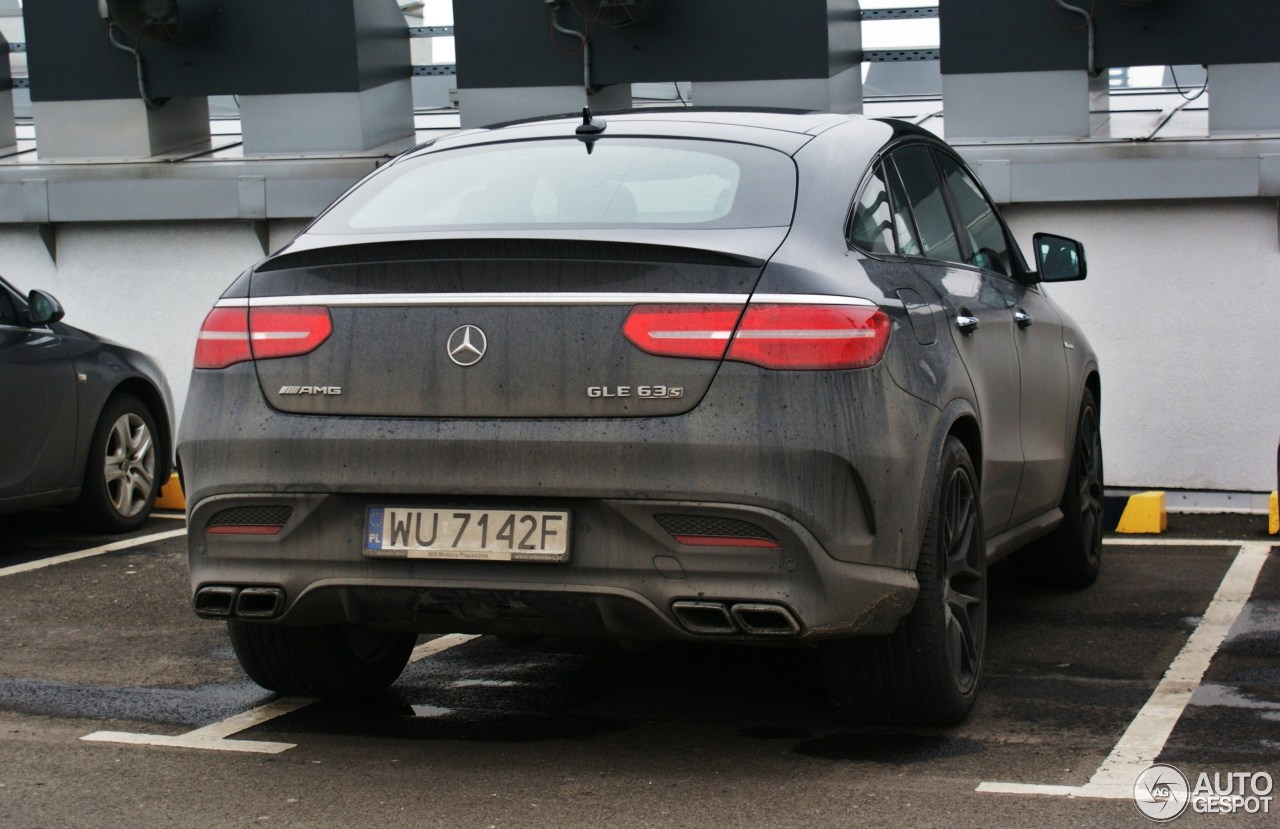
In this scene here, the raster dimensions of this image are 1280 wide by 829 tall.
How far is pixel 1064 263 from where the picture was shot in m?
6.54

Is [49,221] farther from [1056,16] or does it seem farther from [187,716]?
[187,716]

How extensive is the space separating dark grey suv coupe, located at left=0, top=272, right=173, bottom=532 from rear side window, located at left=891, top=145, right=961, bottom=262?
4.50 meters

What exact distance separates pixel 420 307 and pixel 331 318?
233 mm

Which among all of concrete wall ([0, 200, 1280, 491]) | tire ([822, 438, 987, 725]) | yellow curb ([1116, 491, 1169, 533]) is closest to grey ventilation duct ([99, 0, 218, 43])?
concrete wall ([0, 200, 1280, 491])

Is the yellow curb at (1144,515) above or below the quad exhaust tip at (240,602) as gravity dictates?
below

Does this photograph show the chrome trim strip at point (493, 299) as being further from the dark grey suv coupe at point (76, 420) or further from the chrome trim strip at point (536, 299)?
the dark grey suv coupe at point (76, 420)

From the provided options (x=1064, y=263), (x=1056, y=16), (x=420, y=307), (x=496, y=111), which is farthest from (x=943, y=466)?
(x=496, y=111)

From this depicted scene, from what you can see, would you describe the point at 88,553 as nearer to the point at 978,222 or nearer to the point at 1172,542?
the point at 978,222

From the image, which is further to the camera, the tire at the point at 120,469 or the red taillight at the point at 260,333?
the tire at the point at 120,469

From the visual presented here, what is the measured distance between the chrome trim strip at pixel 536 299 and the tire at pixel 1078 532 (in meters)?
2.88

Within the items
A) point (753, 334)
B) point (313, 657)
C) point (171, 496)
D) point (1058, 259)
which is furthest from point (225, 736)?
point (171, 496)

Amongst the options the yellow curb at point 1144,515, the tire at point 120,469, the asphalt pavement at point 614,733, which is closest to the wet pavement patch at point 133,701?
the asphalt pavement at point 614,733

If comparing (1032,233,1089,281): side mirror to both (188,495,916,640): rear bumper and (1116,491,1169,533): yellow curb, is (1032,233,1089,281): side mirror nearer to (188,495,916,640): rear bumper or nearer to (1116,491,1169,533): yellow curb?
(188,495,916,640): rear bumper

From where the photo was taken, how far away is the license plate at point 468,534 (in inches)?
166
